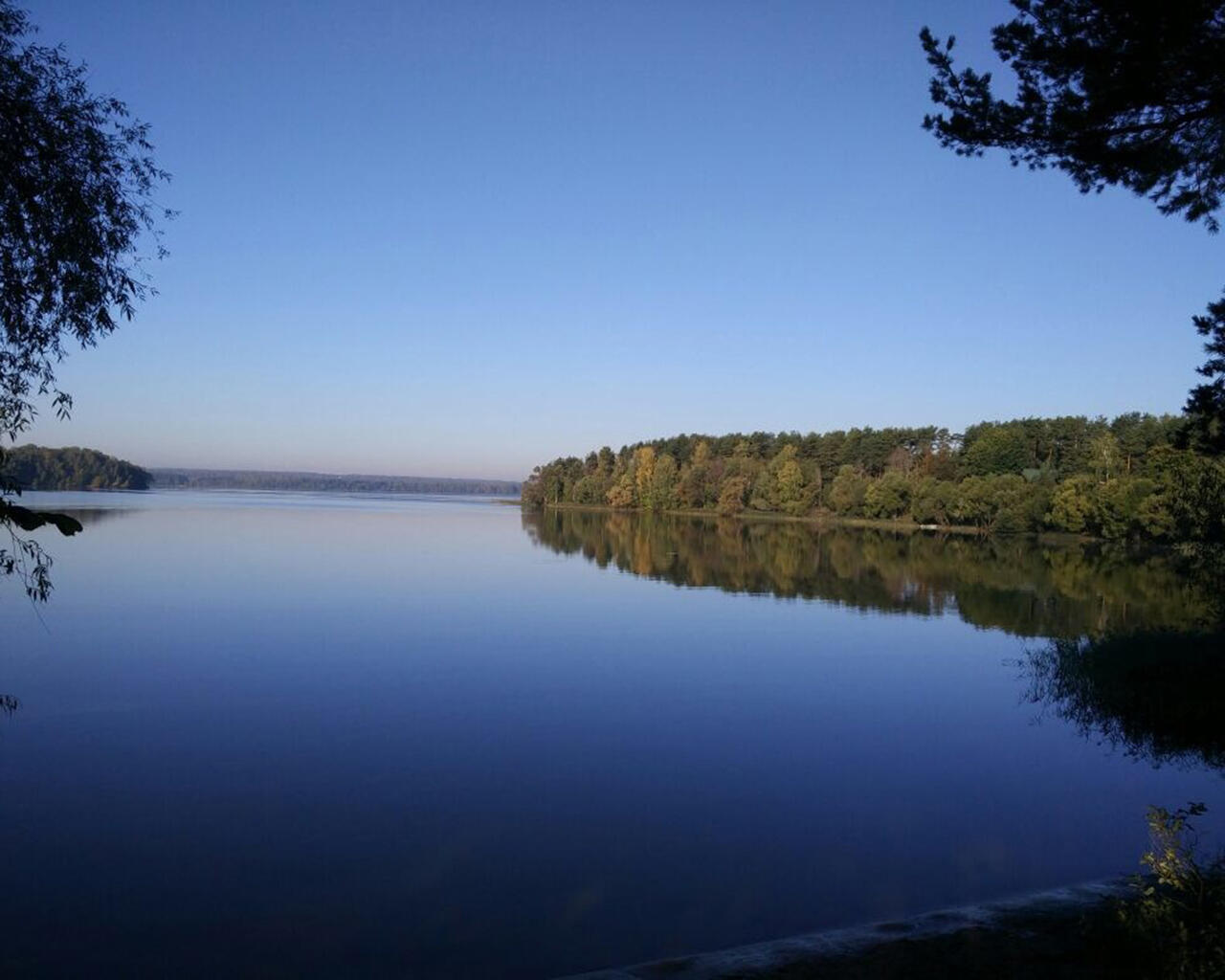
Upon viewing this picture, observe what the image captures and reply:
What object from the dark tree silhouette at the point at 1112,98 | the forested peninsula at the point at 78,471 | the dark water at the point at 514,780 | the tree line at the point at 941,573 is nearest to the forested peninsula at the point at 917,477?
the tree line at the point at 941,573

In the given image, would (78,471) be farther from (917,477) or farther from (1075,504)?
(1075,504)

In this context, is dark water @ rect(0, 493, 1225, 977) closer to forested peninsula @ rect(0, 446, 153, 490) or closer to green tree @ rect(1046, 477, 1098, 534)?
green tree @ rect(1046, 477, 1098, 534)

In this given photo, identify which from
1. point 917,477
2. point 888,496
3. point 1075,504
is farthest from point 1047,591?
point 917,477

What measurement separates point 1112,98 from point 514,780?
966 centimetres

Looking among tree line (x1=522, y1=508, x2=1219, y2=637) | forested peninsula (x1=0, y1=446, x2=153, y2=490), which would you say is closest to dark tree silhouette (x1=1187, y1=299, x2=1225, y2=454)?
tree line (x1=522, y1=508, x2=1219, y2=637)

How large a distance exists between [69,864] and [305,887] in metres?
2.31

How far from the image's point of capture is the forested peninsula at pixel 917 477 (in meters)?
66.6

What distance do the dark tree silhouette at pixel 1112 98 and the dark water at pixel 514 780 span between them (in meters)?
6.82

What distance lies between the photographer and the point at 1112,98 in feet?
26.8

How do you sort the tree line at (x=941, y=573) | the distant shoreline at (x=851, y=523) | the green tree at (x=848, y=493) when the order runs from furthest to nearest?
the green tree at (x=848, y=493) < the distant shoreline at (x=851, y=523) < the tree line at (x=941, y=573)

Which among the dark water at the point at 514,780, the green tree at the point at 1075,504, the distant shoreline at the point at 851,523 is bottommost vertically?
the dark water at the point at 514,780

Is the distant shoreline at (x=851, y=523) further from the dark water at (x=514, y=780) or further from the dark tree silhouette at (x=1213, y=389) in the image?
the dark tree silhouette at (x=1213, y=389)

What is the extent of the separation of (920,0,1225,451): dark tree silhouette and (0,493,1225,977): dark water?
682cm

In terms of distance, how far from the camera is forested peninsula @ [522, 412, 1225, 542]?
66625mm
